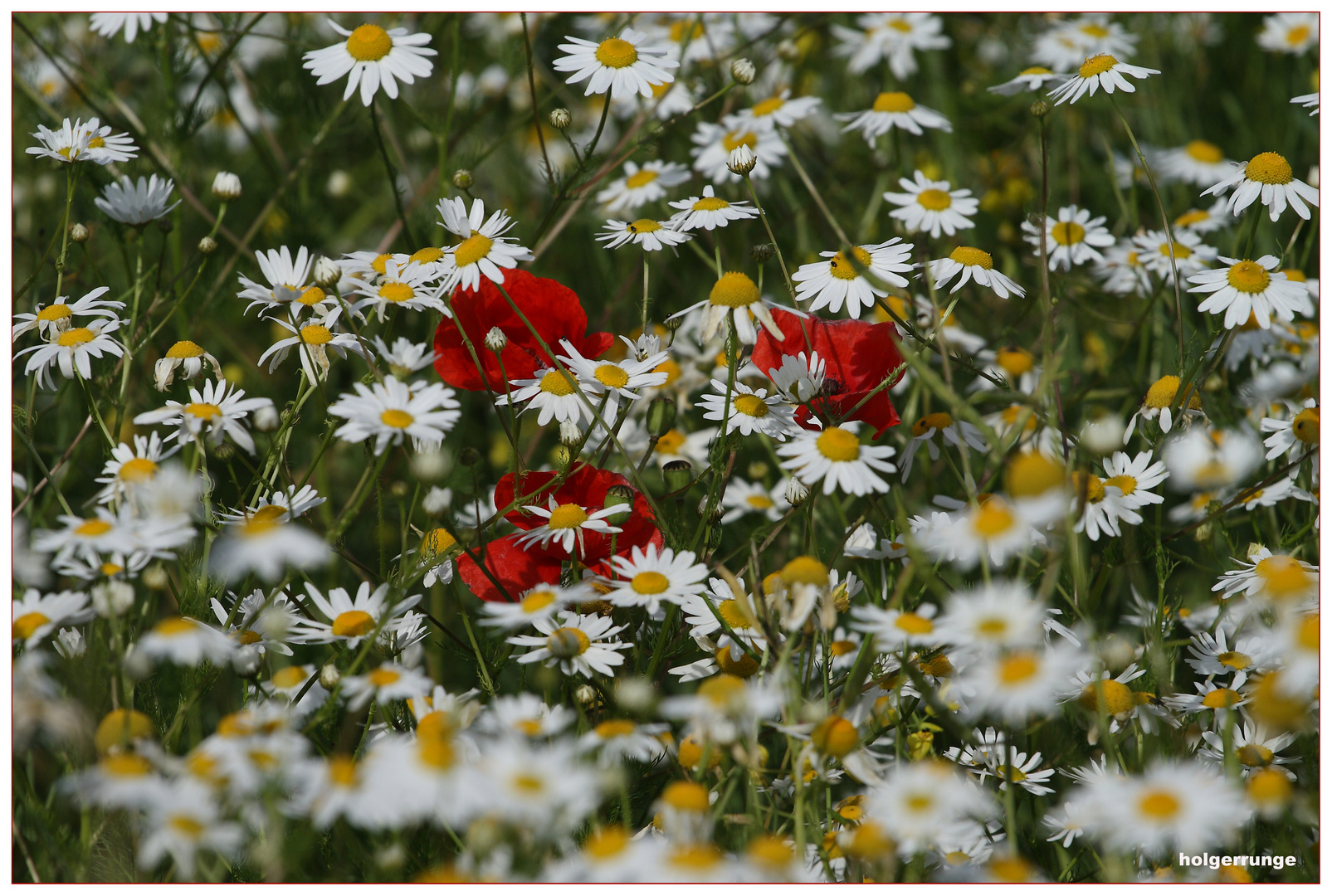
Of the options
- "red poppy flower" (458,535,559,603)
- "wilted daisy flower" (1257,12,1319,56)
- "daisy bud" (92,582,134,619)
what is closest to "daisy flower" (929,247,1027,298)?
"red poppy flower" (458,535,559,603)

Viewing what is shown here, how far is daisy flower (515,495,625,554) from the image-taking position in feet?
3.03

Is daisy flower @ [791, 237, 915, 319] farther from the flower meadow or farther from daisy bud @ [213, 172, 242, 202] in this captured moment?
daisy bud @ [213, 172, 242, 202]

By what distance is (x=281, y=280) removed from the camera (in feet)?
3.58

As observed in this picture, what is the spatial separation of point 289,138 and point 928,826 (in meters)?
1.62

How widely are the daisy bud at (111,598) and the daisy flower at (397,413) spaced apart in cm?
19

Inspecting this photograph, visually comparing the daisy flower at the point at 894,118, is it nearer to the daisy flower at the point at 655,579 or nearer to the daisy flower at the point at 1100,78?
the daisy flower at the point at 1100,78

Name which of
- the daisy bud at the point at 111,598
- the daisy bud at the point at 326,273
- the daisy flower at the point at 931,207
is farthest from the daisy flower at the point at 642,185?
the daisy bud at the point at 111,598

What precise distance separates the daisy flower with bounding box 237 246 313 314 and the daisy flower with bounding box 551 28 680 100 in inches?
13.6

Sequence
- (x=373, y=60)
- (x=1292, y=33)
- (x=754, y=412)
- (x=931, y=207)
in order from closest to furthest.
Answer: (x=754, y=412), (x=373, y=60), (x=931, y=207), (x=1292, y=33)

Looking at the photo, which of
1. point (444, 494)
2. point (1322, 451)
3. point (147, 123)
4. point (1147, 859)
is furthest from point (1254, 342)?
point (147, 123)

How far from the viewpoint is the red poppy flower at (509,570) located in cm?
97

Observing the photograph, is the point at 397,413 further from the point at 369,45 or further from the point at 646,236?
the point at 369,45

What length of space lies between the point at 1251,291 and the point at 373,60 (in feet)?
3.15

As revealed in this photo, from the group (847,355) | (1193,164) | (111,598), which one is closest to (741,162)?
(847,355)
